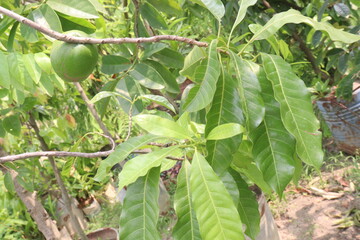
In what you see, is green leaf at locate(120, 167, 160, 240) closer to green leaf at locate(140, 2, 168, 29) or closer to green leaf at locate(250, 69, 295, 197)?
green leaf at locate(250, 69, 295, 197)

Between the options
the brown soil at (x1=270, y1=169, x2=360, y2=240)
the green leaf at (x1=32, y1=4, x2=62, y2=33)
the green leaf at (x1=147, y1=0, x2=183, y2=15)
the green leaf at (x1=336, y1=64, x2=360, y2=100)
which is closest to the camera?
the green leaf at (x1=32, y1=4, x2=62, y2=33)

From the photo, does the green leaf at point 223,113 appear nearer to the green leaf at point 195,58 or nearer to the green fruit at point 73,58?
the green leaf at point 195,58

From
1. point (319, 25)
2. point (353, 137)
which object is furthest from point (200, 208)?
point (353, 137)

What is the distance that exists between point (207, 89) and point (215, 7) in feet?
0.88

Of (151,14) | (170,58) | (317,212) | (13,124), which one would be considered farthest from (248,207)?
(317,212)

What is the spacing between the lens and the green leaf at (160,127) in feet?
2.29

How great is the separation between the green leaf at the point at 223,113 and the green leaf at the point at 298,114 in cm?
7

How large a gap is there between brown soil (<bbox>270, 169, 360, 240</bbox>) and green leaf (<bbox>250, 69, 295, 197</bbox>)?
1756mm

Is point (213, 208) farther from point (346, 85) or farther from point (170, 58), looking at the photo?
point (346, 85)

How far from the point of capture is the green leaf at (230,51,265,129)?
631 millimetres

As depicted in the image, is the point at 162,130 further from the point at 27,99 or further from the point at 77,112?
the point at 77,112

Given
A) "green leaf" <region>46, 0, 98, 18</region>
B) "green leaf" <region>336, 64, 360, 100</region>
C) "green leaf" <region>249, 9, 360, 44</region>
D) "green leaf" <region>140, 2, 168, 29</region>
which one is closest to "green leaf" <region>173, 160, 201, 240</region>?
"green leaf" <region>249, 9, 360, 44</region>

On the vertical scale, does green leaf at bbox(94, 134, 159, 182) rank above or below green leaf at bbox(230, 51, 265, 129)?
below

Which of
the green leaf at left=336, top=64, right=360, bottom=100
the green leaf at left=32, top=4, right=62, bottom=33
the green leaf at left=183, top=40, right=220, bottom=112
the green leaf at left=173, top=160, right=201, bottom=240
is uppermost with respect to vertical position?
the green leaf at left=32, top=4, right=62, bottom=33
